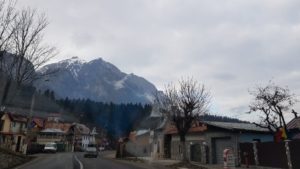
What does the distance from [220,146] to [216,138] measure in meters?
1.09

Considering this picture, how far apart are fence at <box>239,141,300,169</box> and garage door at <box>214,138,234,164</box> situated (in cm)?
239

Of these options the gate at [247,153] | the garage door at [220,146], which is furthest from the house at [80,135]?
the gate at [247,153]

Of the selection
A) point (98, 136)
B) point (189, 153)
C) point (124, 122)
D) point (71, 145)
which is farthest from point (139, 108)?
point (189, 153)

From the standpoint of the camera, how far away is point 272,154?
99.5 feet

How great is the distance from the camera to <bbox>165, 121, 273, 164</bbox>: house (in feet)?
122

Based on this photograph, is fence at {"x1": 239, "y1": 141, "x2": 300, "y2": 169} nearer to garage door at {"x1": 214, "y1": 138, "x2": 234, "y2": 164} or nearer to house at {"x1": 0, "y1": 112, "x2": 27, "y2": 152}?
garage door at {"x1": 214, "y1": 138, "x2": 234, "y2": 164}

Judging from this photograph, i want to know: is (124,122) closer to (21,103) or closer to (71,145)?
(71,145)

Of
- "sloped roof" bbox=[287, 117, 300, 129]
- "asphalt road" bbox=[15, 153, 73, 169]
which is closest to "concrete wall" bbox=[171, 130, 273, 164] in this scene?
"sloped roof" bbox=[287, 117, 300, 129]

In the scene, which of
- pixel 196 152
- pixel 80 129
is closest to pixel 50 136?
pixel 80 129

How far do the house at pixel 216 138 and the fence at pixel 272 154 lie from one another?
1.82 m

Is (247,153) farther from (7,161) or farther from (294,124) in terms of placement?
(7,161)

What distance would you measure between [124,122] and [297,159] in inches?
4797

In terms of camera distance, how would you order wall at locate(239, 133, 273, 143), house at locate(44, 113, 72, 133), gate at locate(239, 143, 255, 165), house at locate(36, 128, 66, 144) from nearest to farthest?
1. gate at locate(239, 143, 255, 165)
2. wall at locate(239, 133, 273, 143)
3. house at locate(36, 128, 66, 144)
4. house at locate(44, 113, 72, 133)

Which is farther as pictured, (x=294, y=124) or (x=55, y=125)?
(x=55, y=125)
